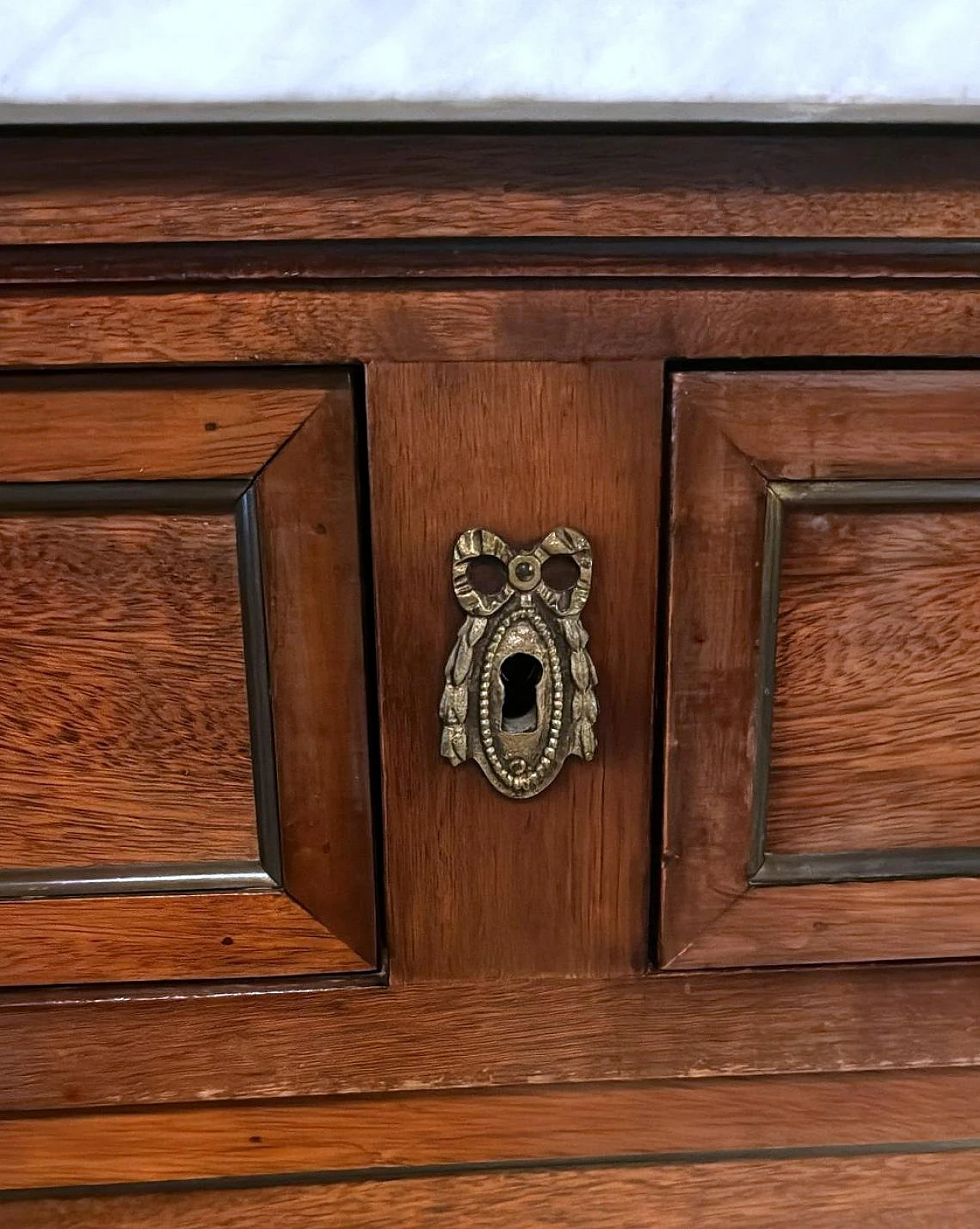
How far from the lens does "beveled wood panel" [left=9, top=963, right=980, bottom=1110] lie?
0.37 meters

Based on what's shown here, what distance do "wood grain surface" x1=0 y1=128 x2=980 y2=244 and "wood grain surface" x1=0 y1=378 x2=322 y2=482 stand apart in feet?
0.15

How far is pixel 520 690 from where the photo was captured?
0.36 meters

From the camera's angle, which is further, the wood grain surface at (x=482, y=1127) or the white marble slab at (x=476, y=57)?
the wood grain surface at (x=482, y=1127)

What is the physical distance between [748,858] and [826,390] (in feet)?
0.56

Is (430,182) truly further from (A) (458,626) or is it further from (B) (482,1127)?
(B) (482,1127)

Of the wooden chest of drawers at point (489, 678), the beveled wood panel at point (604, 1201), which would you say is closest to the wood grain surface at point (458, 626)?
the wooden chest of drawers at point (489, 678)

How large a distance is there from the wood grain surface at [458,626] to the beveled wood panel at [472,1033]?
20mm

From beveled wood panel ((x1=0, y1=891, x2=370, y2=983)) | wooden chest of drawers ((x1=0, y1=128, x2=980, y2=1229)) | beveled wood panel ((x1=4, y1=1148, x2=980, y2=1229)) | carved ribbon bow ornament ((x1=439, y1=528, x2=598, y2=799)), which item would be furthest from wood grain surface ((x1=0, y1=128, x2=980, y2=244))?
beveled wood panel ((x1=4, y1=1148, x2=980, y2=1229))

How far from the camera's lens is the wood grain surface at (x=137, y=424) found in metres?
0.32

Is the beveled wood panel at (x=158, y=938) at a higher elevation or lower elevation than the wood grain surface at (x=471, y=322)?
lower

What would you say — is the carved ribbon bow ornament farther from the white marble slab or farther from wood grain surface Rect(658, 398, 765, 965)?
the white marble slab

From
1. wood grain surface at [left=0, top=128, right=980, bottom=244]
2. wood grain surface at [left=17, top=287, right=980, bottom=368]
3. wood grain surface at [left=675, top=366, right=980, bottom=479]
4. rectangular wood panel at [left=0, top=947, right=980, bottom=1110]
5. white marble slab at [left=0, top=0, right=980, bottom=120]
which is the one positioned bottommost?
rectangular wood panel at [left=0, top=947, right=980, bottom=1110]

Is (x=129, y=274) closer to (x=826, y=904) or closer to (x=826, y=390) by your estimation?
(x=826, y=390)

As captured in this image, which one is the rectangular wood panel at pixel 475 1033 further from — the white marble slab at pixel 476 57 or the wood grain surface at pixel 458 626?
the white marble slab at pixel 476 57
